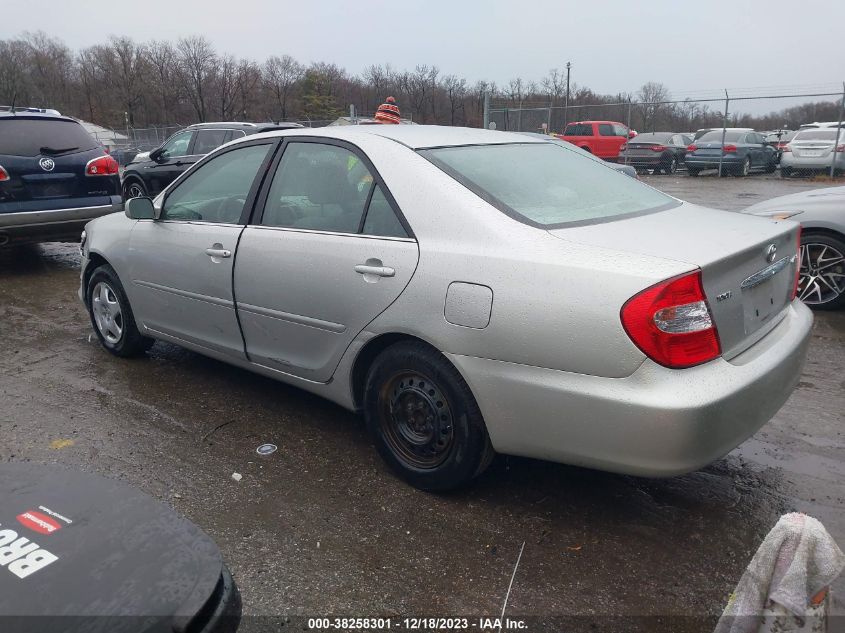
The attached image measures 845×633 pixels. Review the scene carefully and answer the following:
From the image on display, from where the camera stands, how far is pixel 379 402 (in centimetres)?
312

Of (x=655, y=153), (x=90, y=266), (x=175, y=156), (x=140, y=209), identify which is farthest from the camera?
(x=655, y=153)

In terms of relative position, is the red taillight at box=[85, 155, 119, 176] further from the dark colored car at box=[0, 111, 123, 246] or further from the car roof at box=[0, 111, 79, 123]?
the car roof at box=[0, 111, 79, 123]

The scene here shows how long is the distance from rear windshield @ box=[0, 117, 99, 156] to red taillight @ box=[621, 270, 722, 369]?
7140mm

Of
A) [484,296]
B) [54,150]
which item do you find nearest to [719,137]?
[54,150]

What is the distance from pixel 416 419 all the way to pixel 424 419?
5 cm

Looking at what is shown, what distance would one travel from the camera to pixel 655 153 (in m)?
22.0

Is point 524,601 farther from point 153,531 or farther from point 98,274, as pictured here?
point 98,274

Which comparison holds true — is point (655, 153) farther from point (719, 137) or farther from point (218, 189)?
point (218, 189)

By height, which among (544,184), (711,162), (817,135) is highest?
(817,135)

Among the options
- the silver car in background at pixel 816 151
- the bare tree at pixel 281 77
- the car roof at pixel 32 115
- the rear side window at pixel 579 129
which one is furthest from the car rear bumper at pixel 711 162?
the bare tree at pixel 281 77

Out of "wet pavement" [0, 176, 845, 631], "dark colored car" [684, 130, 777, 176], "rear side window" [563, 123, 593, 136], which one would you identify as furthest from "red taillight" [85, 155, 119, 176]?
"rear side window" [563, 123, 593, 136]

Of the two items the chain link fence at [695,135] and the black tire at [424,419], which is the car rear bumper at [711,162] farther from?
the black tire at [424,419]

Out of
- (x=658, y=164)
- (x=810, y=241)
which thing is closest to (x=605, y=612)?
(x=810, y=241)

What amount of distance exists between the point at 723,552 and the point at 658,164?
21.7 m
